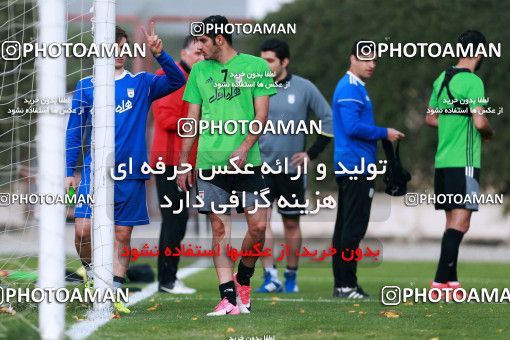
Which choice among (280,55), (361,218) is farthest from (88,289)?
(280,55)

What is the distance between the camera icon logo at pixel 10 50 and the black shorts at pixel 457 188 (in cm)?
350

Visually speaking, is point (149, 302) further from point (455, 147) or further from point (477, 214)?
point (477, 214)

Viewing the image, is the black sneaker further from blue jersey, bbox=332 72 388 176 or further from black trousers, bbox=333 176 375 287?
blue jersey, bbox=332 72 388 176

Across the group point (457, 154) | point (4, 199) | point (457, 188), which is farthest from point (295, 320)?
point (4, 199)

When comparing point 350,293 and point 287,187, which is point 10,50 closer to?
point 287,187

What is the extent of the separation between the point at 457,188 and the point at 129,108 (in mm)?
2705

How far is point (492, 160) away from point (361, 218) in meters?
13.4

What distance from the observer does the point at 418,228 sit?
2534cm

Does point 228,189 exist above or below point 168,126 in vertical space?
below

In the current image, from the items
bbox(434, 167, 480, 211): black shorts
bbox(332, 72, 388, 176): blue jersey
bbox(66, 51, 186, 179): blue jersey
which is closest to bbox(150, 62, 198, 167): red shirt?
bbox(332, 72, 388, 176): blue jersey

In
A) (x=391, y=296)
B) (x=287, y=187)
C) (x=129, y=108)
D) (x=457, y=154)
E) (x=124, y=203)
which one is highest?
(x=129, y=108)

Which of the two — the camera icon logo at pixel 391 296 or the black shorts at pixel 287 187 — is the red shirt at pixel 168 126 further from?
the camera icon logo at pixel 391 296

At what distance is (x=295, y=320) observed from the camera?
829 cm

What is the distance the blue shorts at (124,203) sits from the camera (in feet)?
30.4
